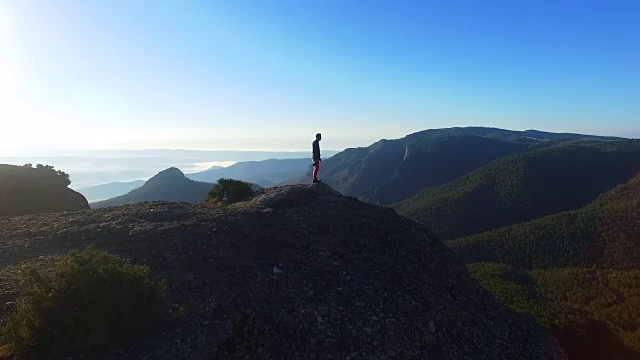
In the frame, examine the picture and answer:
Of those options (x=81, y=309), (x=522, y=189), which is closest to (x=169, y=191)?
(x=522, y=189)

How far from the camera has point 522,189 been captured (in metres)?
101

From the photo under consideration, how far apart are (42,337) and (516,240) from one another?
71.6 m

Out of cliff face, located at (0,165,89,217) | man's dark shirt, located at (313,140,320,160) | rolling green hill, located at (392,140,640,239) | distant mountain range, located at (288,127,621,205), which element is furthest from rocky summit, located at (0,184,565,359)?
distant mountain range, located at (288,127,621,205)

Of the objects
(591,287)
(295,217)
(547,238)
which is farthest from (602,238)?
(295,217)

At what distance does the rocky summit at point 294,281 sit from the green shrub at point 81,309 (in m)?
0.51

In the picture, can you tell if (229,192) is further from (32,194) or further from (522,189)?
(522,189)

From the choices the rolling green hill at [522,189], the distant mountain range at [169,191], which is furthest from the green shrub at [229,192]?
the distant mountain range at [169,191]

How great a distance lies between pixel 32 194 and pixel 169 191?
3205 inches

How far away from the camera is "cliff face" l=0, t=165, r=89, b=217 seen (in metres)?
27.6

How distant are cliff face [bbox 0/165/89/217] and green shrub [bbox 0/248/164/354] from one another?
73.4 feet

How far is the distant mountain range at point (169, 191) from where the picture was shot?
100988 millimetres

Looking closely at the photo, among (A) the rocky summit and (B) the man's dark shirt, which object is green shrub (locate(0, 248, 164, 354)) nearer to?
(A) the rocky summit

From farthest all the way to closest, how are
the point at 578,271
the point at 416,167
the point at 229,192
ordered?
1. the point at 416,167
2. the point at 578,271
3. the point at 229,192

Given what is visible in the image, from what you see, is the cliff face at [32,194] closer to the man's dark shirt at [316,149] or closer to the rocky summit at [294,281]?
the rocky summit at [294,281]
